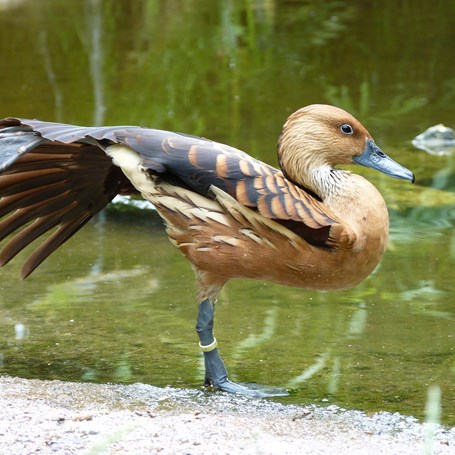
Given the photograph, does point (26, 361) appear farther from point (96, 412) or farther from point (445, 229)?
point (445, 229)

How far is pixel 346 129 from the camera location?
4.97 metres

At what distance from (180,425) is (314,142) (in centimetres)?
144

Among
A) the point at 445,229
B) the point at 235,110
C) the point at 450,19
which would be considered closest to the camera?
the point at 445,229

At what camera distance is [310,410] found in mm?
4570

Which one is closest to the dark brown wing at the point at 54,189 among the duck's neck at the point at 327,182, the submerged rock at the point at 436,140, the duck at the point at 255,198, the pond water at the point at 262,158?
the duck at the point at 255,198

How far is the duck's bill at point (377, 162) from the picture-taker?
16.6 ft

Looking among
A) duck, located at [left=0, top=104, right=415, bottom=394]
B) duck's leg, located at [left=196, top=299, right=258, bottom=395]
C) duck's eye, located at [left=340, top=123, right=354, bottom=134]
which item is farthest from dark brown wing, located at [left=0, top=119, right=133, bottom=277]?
duck's eye, located at [left=340, top=123, right=354, bottom=134]

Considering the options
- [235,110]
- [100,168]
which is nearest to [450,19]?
[235,110]

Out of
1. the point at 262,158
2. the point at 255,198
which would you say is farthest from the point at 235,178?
the point at 262,158

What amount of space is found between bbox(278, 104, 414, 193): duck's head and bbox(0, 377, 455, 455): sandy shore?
103 cm

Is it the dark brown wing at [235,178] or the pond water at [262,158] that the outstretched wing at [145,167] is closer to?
the dark brown wing at [235,178]

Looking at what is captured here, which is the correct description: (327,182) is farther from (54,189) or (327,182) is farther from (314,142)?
(54,189)

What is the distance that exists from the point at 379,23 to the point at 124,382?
26.4ft

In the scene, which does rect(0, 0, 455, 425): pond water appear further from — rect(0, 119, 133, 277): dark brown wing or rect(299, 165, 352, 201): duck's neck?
rect(299, 165, 352, 201): duck's neck
